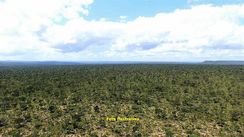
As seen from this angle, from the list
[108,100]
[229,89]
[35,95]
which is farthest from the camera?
[229,89]

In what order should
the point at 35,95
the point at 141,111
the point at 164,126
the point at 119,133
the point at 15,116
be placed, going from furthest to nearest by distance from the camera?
the point at 35,95
the point at 141,111
the point at 15,116
the point at 164,126
the point at 119,133

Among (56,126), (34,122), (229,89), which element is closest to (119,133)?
(56,126)

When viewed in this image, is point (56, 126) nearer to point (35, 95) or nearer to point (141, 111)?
point (141, 111)

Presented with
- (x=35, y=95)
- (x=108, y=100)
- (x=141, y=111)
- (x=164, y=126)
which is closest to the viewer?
(x=164, y=126)

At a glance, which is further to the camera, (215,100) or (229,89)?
(229,89)

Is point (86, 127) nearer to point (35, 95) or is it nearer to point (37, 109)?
point (37, 109)

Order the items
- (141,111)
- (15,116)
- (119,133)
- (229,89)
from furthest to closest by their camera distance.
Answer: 1. (229,89)
2. (141,111)
3. (15,116)
4. (119,133)

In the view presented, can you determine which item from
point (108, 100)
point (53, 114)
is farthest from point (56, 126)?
point (108, 100)

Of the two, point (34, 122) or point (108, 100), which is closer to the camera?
point (34, 122)
